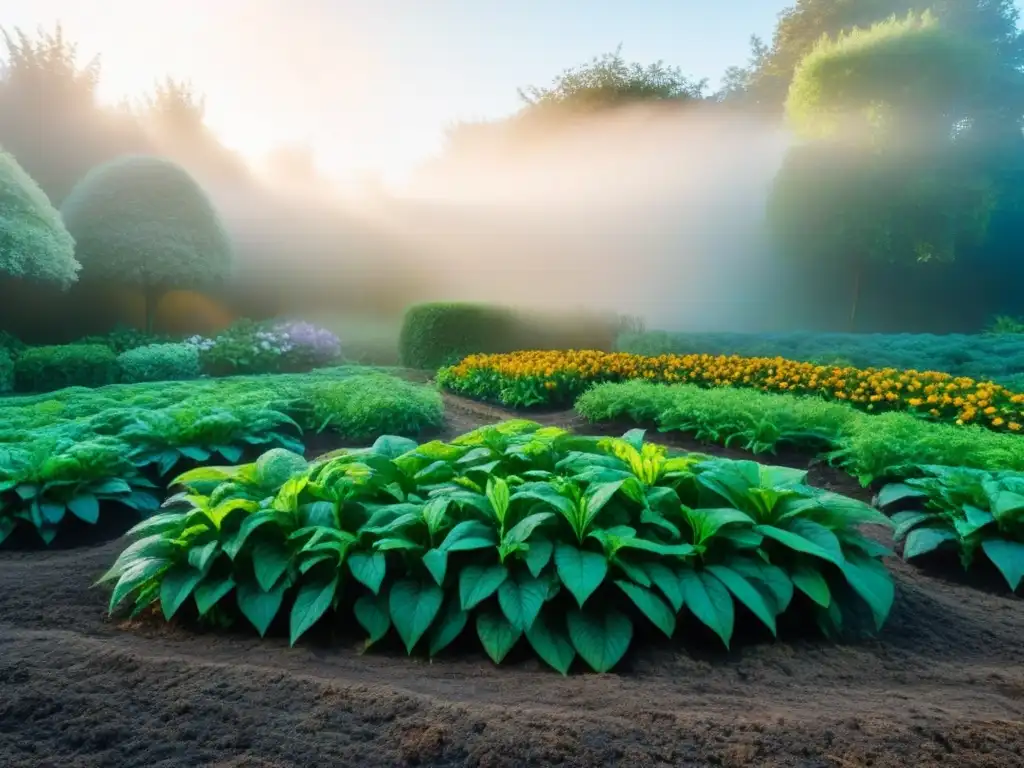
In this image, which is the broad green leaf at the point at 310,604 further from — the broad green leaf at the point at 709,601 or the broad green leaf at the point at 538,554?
the broad green leaf at the point at 709,601

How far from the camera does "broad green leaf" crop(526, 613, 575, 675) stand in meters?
1.85

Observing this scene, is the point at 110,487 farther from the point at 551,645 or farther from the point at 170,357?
the point at 170,357

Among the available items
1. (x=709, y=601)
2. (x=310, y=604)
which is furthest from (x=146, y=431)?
(x=709, y=601)

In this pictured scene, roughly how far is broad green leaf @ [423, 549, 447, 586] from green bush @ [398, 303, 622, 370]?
885 cm

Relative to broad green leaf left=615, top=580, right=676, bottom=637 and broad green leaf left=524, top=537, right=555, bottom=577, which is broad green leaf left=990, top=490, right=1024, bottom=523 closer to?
broad green leaf left=615, top=580, right=676, bottom=637

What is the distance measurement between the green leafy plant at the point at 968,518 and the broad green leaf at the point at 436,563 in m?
2.00

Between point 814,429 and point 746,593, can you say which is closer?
point 746,593

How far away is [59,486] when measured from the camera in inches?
129

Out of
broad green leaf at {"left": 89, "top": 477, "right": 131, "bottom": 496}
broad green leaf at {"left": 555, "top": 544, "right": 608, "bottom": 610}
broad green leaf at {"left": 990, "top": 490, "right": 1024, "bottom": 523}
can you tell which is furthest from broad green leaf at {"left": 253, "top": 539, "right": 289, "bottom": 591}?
broad green leaf at {"left": 990, "top": 490, "right": 1024, "bottom": 523}

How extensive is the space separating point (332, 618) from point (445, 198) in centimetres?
1647

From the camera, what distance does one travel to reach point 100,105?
16125mm

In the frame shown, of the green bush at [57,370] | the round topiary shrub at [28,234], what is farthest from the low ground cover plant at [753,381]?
the round topiary shrub at [28,234]

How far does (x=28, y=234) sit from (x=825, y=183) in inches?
601

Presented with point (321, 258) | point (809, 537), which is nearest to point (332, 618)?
point (809, 537)
